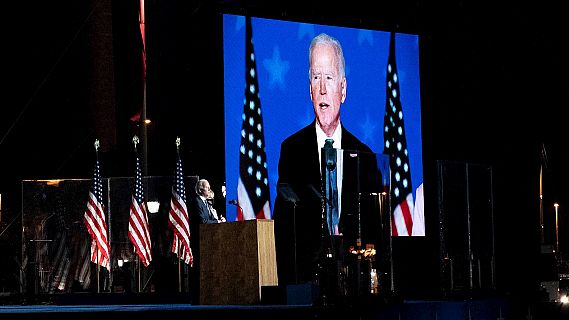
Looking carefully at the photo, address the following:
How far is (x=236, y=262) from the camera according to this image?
7.87 m

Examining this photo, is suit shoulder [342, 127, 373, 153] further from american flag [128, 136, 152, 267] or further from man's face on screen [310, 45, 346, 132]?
american flag [128, 136, 152, 267]

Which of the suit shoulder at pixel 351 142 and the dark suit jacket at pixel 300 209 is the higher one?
the suit shoulder at pixel 351 142

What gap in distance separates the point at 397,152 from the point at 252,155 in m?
2.22

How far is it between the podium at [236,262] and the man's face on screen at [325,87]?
196 inches

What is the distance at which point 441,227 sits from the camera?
864 centimetres

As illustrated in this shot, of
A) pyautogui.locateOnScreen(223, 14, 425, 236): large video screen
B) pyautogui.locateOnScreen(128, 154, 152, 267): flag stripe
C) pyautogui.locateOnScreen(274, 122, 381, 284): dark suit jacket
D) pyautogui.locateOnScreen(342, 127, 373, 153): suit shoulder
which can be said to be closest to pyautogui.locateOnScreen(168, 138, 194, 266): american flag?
pyautogui.locateOnScreen(128, 154, 152, 267): flag stripe

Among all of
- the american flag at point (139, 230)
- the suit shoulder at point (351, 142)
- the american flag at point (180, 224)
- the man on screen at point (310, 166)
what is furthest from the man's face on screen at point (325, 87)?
the american flag at point (139, 230)

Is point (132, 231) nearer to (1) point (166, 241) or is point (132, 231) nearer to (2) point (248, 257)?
(1) point (166, 241)

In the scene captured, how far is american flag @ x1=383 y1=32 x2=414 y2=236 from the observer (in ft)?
43.4

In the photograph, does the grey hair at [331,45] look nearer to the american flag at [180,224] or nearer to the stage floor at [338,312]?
the american flag at [180,224]

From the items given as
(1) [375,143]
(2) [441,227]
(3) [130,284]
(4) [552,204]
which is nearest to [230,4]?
(1) [375,143]

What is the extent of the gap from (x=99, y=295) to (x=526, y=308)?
4770mm

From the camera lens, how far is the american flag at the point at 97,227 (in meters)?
11.2

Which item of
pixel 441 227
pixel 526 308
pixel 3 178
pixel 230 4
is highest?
pixel 230 4
